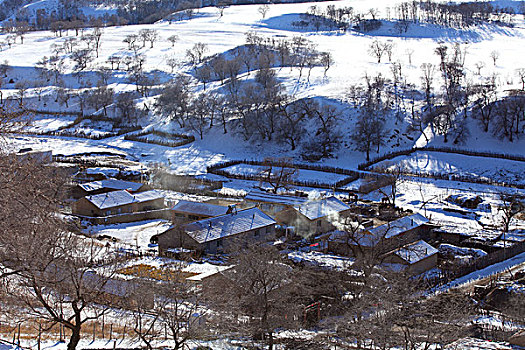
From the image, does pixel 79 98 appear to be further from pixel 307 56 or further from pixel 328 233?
pixel 328 233

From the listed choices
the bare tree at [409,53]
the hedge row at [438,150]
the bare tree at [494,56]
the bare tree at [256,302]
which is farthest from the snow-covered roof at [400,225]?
the bare tree at [494,56]

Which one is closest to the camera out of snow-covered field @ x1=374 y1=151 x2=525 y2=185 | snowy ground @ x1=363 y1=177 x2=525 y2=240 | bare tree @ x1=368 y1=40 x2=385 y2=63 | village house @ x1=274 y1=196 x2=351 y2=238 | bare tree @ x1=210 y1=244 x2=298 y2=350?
bare tree @ x1=210 y1=244 x2=298 y2=350

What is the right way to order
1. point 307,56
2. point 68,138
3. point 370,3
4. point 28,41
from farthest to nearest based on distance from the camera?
point 370,3 → point 28,41 → point 307,56 → point 68,138

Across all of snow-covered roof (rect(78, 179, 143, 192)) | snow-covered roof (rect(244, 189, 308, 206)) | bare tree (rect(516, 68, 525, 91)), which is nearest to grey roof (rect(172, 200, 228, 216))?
snow-covered roof (rect(244, 189, 308, 206))

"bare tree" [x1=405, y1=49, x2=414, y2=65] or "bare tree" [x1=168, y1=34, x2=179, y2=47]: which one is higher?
"bare tree" [x1=168, y1=34, x2=179, y2=47]

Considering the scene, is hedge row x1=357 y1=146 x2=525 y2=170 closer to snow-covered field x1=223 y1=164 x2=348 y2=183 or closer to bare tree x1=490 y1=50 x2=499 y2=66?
snow-covered field x1=223 y1=164 x2=348 y2=183

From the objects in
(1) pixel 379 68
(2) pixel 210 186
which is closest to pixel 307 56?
(1) pixel 379 68

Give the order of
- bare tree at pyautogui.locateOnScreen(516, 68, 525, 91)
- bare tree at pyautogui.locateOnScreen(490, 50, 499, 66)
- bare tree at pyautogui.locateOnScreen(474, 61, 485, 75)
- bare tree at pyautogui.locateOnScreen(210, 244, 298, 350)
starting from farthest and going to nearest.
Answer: bare tree at pyautogui.locateOnScreen(490, 50, 499, 66) < bare tree at pyautogui.locateOnScreen(474, 61, 485, 75) < bare tree at pyautogui.locateOnScreen(516, 68, 525, 91) < bare tree at pyautogui.locateOnScreen(210, 244, 298, 350)

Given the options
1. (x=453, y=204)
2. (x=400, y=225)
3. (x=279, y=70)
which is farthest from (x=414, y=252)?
(x=279, y=70)
